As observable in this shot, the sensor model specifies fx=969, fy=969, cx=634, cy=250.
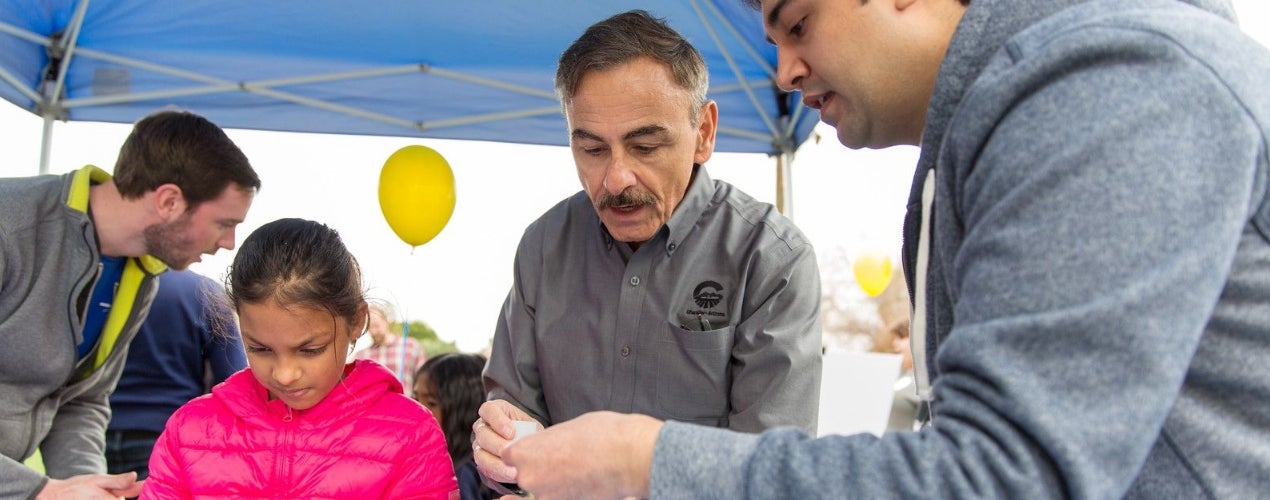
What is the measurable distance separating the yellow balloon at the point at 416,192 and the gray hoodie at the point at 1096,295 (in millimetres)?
4078

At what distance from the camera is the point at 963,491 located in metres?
0.68

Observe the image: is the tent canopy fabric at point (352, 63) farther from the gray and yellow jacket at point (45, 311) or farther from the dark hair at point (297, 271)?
the dark hair at point (297, 271)

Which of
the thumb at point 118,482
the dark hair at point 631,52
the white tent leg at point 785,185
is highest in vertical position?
the dark hair at point 631,52

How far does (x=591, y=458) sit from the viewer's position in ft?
2.77

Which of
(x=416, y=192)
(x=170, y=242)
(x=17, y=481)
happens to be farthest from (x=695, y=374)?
(x=416, y=192)

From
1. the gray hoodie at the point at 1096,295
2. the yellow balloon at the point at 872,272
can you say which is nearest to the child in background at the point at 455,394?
the gray hoodie at the point at 1096,295

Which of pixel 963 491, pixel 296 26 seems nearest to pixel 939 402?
pixel 963 491

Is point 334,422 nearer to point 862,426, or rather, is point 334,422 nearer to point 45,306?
point 45,306

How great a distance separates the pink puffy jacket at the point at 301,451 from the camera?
192 cm

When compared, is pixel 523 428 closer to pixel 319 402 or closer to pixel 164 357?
pixel 319 402

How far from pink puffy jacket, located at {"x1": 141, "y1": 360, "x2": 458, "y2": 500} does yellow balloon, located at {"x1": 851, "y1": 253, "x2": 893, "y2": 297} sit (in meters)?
6.30

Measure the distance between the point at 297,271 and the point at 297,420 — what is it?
308mm

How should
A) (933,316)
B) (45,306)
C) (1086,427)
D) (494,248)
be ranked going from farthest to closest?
1. (494,248)
2. (45,306)
3. (933,316)
4. (1086,427)

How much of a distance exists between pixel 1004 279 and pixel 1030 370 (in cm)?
7
